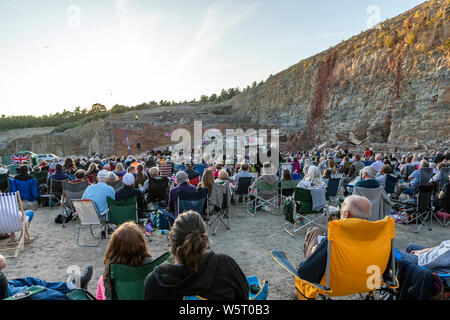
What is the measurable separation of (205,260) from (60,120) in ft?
284

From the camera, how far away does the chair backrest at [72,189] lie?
6742 millimetres

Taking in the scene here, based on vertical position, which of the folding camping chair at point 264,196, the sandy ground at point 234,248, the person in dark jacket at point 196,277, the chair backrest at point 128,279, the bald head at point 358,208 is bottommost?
the sandy ground at point 234,248

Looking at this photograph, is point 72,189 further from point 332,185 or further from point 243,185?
point 332,185

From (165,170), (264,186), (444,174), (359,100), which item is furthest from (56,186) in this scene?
(359,100)

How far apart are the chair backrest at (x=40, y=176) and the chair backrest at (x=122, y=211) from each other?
210 inches

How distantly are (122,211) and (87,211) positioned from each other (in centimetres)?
64

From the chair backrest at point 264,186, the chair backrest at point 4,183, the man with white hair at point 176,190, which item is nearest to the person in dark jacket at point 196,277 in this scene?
the man with white hair at point 176,190

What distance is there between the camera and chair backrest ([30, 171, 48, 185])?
30.1 ft

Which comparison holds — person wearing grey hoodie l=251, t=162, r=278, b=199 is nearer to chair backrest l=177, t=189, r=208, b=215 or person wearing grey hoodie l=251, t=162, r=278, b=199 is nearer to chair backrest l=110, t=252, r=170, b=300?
chair backrest l=177, t=189, r=208, b=215

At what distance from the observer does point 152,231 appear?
622 cm

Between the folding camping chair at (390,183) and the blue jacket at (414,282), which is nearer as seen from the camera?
the blue jacket at (414,282)

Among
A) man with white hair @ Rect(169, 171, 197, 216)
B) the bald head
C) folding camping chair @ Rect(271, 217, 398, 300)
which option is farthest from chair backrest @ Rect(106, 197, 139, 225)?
the bald head

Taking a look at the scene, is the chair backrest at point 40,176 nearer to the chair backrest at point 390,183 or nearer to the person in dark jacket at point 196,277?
the person in dark jacket at point 196,277

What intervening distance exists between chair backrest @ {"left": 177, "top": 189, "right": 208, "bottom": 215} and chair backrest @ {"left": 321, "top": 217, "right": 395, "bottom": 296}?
3118 millimetres
